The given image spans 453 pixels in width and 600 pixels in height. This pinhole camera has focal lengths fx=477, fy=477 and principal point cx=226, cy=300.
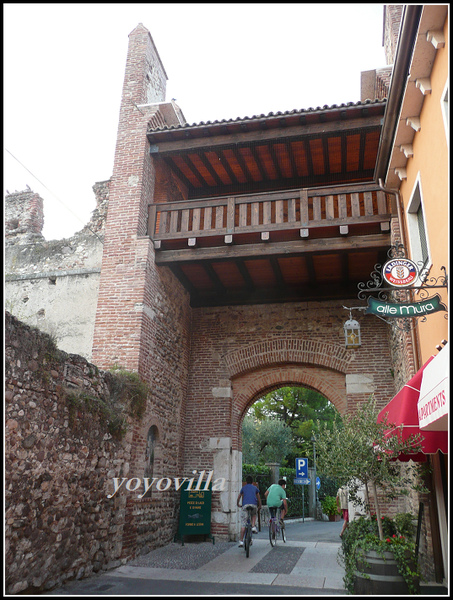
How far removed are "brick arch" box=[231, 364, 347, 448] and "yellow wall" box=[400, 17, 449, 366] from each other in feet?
14.5

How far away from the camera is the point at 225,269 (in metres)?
11.1

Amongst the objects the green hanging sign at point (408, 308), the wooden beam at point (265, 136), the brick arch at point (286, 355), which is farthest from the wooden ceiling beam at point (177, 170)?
the green hanging sign at point (408, 308)

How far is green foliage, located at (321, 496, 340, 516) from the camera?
2202cm

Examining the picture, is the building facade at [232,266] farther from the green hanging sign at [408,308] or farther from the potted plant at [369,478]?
the green hanging sign at [408,308]

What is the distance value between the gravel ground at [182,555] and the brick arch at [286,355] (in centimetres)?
376

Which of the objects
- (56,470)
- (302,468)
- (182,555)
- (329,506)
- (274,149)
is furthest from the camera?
(329,506)

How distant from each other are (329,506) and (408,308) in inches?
774

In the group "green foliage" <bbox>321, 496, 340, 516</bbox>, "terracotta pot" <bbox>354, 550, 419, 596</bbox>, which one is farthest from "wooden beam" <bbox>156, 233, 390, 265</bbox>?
"green foliage" <bbox>321, 496, 340, 516</bbox>

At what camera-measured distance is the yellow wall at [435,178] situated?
5.41 meters

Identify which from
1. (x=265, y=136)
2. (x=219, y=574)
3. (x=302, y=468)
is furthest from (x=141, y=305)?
(x=302, y=468)

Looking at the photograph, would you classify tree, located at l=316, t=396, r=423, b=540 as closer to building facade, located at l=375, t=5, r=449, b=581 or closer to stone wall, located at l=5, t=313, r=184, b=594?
building facade, located at l=375, t=5, r=449, b=581

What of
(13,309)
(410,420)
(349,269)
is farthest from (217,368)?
(410,420)

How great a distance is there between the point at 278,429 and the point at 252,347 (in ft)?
48.7

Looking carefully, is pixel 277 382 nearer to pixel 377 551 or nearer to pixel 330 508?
pixel 377 551
